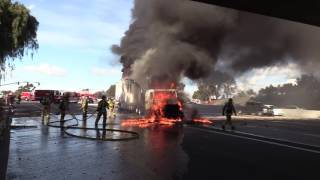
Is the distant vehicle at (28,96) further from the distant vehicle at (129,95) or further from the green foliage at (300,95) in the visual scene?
the distant vehicle at (129,95)

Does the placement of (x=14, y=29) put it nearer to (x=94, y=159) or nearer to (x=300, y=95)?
(x=94, y=159)

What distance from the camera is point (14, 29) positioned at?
32500 mm

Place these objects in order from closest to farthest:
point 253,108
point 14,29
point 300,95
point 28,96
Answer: point 14,29 < point 253,108 < point 300,95 < point 28,96

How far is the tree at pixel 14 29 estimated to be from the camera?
32.1 meters

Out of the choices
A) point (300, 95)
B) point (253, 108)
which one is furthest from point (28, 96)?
point (253, 108)

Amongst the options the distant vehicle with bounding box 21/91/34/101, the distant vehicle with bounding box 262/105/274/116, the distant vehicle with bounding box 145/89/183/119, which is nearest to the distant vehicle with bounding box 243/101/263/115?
the distant vehicle with bounding box 262/105/274/116

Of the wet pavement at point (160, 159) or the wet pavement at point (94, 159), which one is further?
the wet pavement at point (160, 159)

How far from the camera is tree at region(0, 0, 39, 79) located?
32062 mm

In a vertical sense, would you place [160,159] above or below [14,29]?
below

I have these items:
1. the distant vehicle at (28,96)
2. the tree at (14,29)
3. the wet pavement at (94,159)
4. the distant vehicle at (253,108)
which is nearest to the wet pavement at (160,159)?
the wet pavement at (94,159)

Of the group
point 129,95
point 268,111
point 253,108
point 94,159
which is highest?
point 129,95

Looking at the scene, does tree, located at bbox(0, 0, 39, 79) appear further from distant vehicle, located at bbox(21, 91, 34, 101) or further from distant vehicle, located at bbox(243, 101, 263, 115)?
distant vehicle, located at bbox(21, 91, 34, 101)

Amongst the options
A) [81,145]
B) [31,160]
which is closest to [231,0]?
[81,145]

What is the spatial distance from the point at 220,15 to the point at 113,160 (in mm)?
19541
